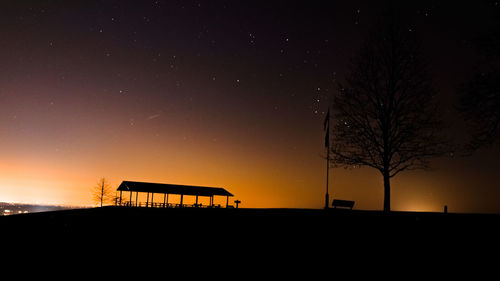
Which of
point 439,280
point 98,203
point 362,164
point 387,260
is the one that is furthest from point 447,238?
point 98,203

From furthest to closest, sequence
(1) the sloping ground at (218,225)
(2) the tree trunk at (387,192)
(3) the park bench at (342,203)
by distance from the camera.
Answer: (3) the park bench at (342,203) < (2) the tree trunk at (387,192) < (1) the sloping ground at (218,225)

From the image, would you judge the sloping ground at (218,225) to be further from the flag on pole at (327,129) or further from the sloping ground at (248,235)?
the flag on pole at (327,129)

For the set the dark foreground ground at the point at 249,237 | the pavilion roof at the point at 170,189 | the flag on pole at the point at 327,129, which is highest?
the flag on pole at the point at 327,129

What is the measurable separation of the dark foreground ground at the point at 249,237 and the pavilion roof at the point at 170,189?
31568 millimetres

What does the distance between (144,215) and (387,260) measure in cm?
645

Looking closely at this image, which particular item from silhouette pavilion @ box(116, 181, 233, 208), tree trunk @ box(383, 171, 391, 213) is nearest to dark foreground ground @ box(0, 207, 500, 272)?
tree trunk @ box(383, 171, 391, 213)

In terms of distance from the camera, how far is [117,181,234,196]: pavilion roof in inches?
1615

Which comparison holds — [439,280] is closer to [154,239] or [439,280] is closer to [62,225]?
Answer: [154,239]

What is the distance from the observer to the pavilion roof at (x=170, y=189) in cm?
4101

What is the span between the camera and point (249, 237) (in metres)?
8.08

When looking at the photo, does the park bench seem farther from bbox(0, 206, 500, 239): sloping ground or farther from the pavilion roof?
the pavilion roof

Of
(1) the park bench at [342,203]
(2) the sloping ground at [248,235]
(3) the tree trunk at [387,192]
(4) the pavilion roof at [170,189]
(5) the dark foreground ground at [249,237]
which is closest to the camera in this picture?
(5) the dark foreground ground at [249,237]

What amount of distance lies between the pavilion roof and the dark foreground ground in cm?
3157

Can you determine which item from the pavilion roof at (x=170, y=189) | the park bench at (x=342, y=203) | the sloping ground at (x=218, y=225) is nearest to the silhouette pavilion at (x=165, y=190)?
the pavilion roof at (x=170, y=189)
